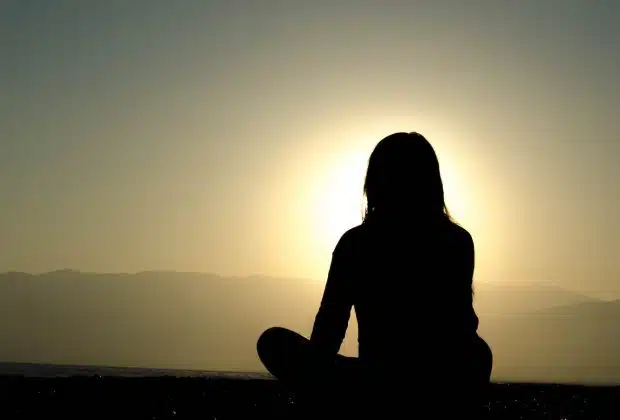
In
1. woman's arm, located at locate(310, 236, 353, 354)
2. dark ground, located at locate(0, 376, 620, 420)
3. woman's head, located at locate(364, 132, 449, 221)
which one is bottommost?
dark ground, located at locate(0, 376, 620, 420)

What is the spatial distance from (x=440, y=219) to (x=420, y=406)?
112cm

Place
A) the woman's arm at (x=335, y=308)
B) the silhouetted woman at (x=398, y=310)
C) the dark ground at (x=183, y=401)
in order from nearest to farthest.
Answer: the silhouetted woman at (x=398, y=310), the woman's arm at (x=335, y=308), the dark ground at (x=183, y=401)

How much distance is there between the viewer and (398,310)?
14.0ft

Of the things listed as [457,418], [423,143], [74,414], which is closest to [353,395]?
[457,418]

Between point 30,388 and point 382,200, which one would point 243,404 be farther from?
point 382,200

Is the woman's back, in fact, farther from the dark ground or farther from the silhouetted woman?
the dark ground

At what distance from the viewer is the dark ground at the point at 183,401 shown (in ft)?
25.6

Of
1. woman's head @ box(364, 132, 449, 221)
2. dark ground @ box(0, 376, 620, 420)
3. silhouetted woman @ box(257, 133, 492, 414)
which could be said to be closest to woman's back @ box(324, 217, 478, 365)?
silhouetted woman @ box(257, 133, 492, 414)

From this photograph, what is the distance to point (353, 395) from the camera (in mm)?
4227

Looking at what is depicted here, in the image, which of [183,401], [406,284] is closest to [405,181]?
[406,284]

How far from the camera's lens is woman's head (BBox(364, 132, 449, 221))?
4.50m

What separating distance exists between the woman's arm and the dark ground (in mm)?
2984

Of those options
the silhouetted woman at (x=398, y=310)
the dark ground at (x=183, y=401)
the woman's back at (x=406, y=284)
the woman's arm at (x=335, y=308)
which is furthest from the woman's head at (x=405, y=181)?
the dark ground at (x=183, y=401)

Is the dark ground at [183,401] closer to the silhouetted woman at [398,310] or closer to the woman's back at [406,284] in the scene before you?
the silhouetted woman at [398,310]
